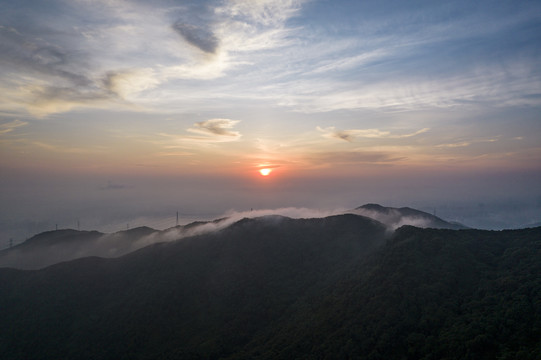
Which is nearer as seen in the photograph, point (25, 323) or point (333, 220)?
point (25, 323)

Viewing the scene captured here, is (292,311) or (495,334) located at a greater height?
(495,334)

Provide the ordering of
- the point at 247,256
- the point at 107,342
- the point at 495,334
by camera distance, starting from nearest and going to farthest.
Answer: the point at 495,334 < the point at 107,342 < the point at 247,256

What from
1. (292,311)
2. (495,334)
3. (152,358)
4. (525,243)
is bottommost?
(152,358)

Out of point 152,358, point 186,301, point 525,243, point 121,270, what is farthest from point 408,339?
point 121,270

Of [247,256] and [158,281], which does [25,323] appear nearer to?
[158,281]

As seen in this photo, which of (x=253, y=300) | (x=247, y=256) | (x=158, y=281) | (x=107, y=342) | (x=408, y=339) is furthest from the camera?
(x=247, y=256)

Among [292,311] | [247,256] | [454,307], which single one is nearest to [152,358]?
[292,311]
